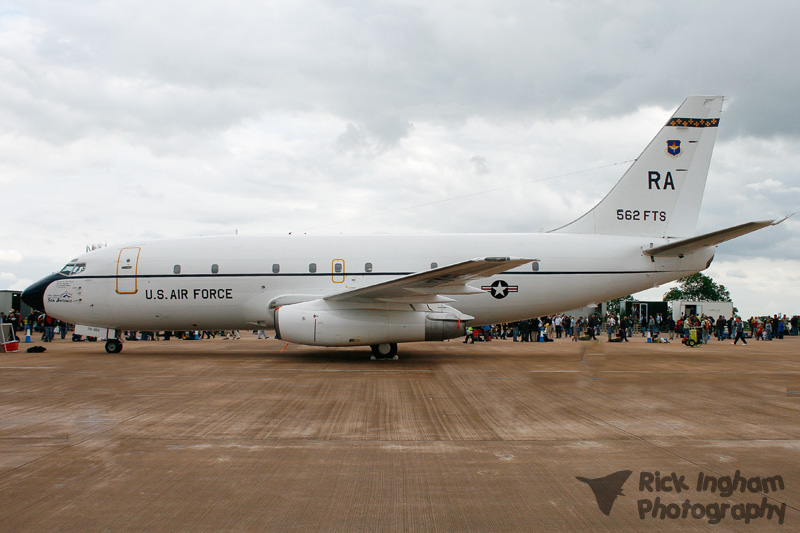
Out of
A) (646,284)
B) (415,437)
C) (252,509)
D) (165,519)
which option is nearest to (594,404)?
(415,437)

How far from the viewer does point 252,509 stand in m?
3.92

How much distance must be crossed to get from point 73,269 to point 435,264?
1069cm

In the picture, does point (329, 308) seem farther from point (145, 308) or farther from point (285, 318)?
point (145, 308)

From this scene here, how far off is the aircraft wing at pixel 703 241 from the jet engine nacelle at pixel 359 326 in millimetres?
5906

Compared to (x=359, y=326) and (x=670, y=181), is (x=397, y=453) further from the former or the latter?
(x=670, y=181)

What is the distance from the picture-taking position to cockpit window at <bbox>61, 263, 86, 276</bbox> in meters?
16.1

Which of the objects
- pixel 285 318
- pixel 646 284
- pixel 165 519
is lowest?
pixel 165 519

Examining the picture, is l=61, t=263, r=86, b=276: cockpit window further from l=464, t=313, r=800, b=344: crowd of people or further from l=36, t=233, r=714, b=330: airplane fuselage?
l=464, t=313, r=800, b=344: crowd of people

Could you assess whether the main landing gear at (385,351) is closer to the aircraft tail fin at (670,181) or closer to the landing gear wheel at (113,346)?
the aircraft tail fin at (670,181)

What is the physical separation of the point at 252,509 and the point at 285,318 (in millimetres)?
9668

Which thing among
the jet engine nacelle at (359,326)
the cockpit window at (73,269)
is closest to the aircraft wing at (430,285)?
the jet engine nacelle at (359,326)

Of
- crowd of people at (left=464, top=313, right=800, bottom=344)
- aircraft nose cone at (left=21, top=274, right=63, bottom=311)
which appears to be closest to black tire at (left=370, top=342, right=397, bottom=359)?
crowd of people at (left=464, top=313, right=800, bottom=344)

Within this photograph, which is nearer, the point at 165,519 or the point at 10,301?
the point at 165,519

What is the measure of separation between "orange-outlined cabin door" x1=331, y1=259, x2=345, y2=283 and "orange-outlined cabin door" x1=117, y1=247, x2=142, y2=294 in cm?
571
